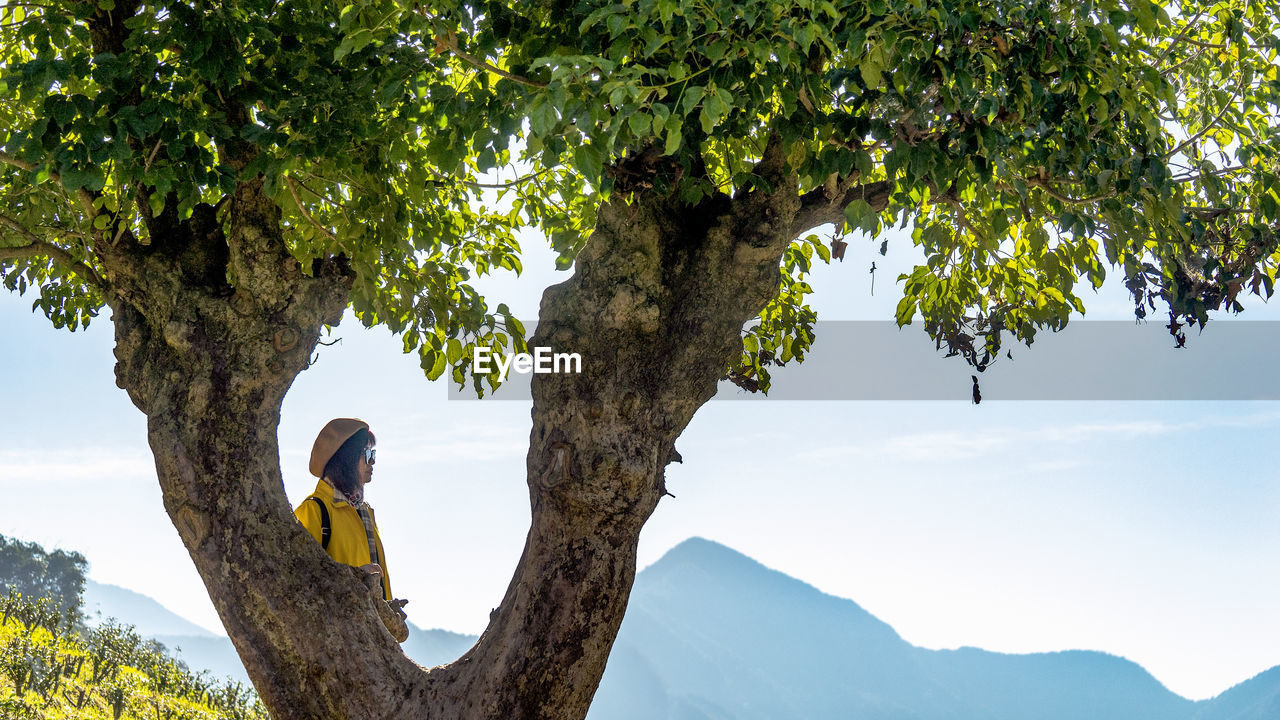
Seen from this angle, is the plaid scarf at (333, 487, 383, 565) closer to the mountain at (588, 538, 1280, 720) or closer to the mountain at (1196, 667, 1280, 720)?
the mountain at (1196, 667, 1280, 720)

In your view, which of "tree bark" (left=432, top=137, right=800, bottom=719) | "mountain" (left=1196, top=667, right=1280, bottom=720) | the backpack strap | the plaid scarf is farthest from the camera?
"mountain" (left=1196, top=667, right=1280, bottom=720)

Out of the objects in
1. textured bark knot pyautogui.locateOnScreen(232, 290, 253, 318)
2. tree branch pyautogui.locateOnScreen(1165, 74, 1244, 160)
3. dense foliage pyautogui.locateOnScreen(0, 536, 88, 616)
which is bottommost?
dense foliage pyautogui.locateOnScreen(0, 536, 88, 616)

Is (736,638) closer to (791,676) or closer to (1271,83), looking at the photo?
(791,676)

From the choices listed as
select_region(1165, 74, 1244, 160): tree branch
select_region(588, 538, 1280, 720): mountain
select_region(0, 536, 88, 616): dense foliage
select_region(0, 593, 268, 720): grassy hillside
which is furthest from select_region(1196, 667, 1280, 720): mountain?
select_region(1165, 74, 1244, 160): tree branch

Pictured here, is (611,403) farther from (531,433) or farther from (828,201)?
(828,201)

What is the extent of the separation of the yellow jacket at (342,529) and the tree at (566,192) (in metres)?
0.63

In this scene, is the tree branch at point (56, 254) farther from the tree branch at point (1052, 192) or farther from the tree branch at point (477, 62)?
the tree branch at point (1052, 192)

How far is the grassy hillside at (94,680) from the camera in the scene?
12.1 m

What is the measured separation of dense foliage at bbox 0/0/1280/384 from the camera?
3.73 metres

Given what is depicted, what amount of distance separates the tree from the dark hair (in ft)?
2.25

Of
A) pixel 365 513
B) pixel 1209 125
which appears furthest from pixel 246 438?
pixel 1209 125

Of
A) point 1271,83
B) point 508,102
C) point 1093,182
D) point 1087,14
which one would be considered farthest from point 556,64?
point 1271,83

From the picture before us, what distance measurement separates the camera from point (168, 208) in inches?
216

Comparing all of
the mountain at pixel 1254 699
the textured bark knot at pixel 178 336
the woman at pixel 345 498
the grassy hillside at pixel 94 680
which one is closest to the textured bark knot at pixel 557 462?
the woman at pixel 345 498
